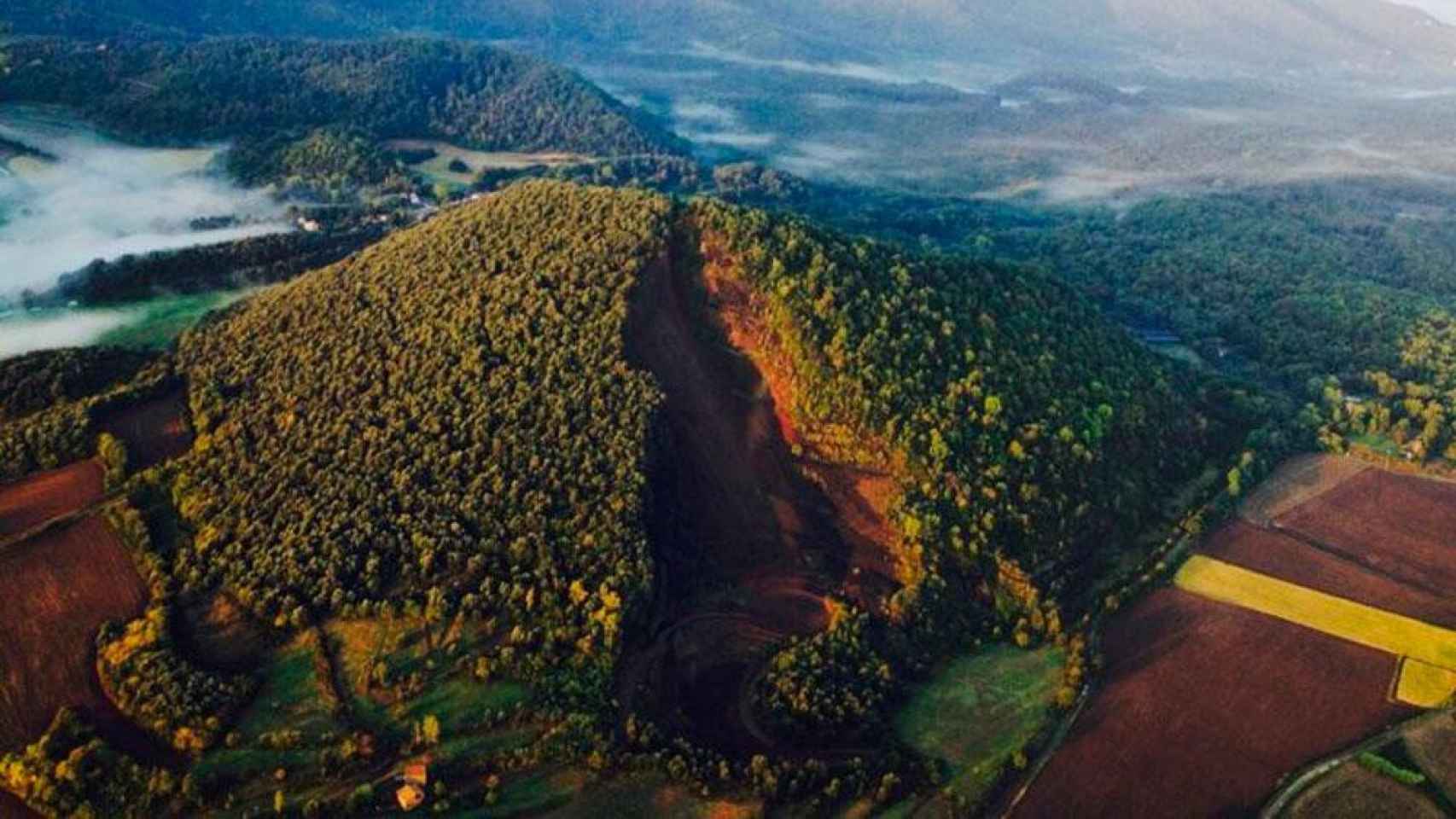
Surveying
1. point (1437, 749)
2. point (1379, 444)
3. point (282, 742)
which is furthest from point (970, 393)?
point (282, 742)

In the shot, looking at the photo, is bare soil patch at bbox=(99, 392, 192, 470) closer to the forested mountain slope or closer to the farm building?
the forested mountain slope

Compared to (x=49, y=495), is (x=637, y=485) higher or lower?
higher

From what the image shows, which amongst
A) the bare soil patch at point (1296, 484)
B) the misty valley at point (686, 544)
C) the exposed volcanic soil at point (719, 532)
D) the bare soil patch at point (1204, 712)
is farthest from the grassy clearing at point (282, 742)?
the bare soil patch at point (1296, 484)

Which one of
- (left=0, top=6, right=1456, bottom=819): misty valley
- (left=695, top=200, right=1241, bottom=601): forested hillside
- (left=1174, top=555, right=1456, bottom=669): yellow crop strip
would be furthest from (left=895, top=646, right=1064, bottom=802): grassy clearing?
(left=1174, top=555, right=1456, bottom=669): yellow crop strip

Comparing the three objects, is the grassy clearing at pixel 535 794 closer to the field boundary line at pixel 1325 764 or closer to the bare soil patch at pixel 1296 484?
the field boundary line at pixel 1325 764

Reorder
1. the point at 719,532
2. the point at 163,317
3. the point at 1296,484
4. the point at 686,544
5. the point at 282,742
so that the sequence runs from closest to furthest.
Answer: the point at 282,742 < the point at 686,544 < the point at 719,532 < the point at 1296,484 < the point at 163,317

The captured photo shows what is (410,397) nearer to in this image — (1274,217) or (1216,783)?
(1216,783)

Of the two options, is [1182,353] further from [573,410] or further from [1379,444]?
[573,410]
